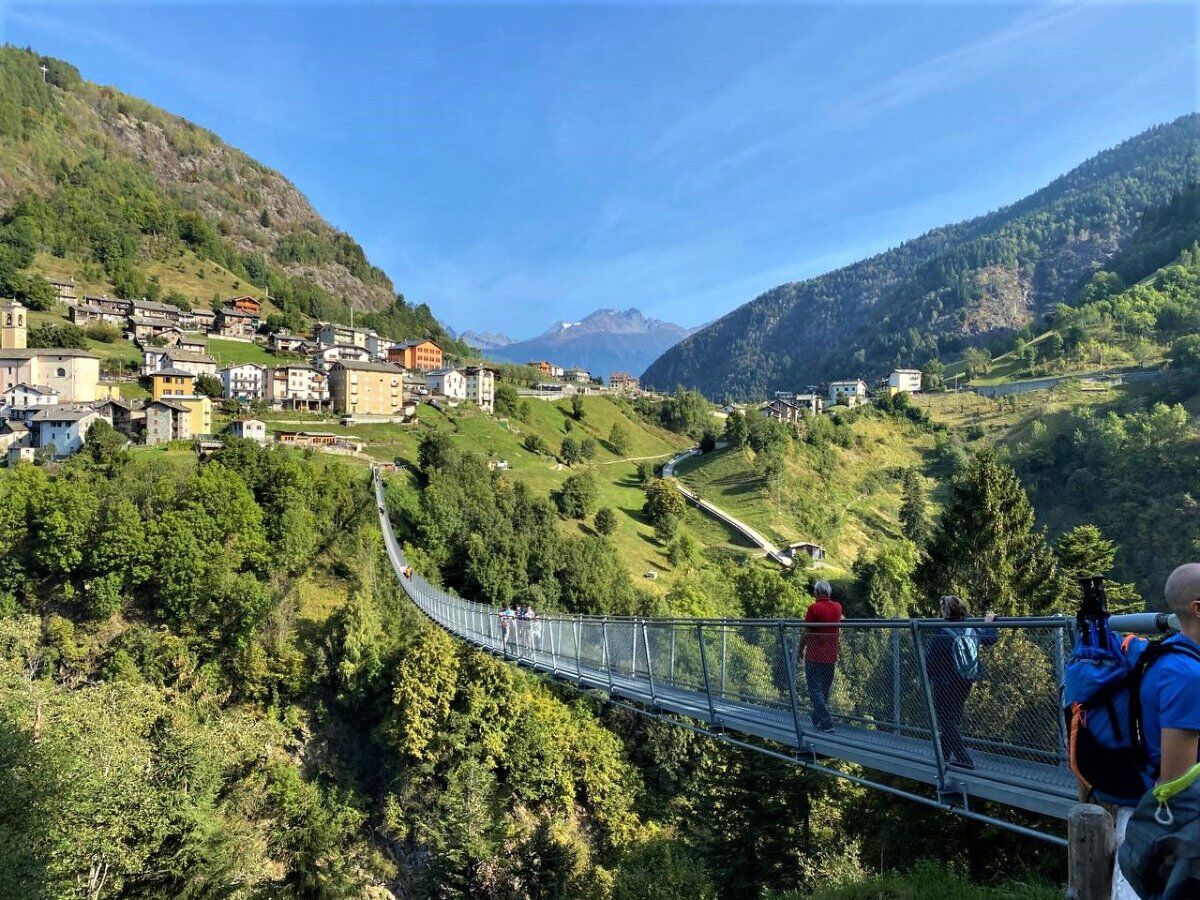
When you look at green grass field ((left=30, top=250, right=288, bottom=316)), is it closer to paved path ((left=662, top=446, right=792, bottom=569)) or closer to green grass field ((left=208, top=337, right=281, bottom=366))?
green grass field ((left=208, top=337, right=281, bottom=366))

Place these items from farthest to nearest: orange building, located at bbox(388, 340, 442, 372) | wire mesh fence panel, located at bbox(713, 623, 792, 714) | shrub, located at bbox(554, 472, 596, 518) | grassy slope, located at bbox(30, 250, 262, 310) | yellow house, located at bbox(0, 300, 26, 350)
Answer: orange building, located at bbox(388, 340, 442, 372)
grassy slope, located at bbox(30, 250, 262, 310)
yellow house, located at bbox(0, 300, 26, 350)
shrub, located at bbox(554, 472, 596, 518)
wire mesh fence panel, located at bbox(713, 623, 792, 714)

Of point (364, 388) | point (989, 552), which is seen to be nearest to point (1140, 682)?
point (989, 552)

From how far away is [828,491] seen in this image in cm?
6919

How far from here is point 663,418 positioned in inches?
3777

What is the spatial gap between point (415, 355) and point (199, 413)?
45.4m

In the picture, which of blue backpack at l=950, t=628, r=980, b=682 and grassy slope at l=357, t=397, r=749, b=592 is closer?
blue backpack at l=950, t=628, r=980, b=682

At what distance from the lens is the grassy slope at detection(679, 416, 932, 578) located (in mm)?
61031

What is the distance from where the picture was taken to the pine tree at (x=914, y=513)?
60375mm

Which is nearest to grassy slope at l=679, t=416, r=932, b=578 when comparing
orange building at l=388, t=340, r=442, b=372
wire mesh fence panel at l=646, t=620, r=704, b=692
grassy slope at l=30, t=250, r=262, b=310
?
orange building at l=388, t=340, r=442, b=372

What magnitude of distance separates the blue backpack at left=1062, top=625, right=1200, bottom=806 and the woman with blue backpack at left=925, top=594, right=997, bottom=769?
2067 mm

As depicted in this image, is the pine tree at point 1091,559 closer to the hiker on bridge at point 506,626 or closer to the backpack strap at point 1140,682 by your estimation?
the hiker on bridge at point 506,626

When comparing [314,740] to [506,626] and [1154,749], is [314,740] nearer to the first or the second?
[506,626]

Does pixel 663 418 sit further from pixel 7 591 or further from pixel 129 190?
pixel 129 190

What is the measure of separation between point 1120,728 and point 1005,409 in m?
94.7
